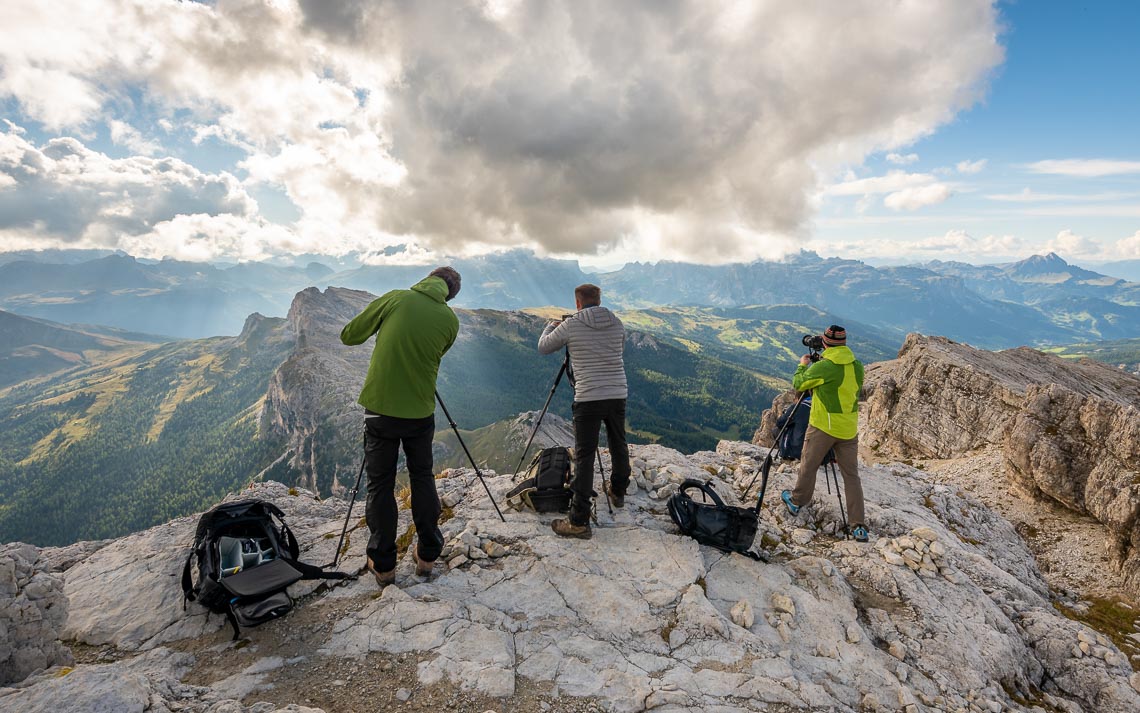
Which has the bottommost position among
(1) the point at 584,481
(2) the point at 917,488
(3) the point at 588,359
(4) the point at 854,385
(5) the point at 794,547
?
(2) the point at 917,488

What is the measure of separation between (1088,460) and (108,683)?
929 inches

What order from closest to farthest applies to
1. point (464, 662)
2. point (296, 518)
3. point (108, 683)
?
point (108, 683) < point (464, 662) < point (296, 518)

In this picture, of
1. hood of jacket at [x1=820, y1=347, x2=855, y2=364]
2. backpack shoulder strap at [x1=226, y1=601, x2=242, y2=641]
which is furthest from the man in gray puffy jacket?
backpack shoulder strap at [x1=226, y1=601, x2=242, y2=641]

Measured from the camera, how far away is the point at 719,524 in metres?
9.56

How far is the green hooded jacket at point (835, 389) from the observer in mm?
10531

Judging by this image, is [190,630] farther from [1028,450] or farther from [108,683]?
[1028,450]

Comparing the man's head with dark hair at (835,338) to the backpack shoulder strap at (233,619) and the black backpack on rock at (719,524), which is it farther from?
the backpack shoulder strap at (233,619)

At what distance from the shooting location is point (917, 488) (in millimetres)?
15133

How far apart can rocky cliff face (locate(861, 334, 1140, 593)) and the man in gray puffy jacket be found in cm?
1397

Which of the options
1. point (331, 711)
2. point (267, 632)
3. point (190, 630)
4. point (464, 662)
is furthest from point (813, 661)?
point (190, 630)

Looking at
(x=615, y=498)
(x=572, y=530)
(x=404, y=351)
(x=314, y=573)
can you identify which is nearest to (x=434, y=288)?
(x=404, y=351)

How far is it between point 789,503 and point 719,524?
3223 millimetres

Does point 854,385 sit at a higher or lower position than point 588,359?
lower

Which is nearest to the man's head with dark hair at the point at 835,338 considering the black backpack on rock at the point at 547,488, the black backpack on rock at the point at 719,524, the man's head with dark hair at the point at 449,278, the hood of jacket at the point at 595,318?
the black backpack on rock at the point at 719,524
